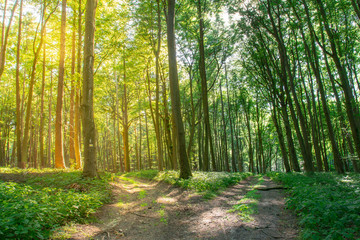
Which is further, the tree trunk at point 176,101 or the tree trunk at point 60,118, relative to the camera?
the tree trunk at point 60,118

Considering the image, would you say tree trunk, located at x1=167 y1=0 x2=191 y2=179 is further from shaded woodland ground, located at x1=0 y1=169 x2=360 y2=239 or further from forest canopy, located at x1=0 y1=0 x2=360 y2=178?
shaded woodland ground, located at x1=0 y1=169 x2=360 y2=239

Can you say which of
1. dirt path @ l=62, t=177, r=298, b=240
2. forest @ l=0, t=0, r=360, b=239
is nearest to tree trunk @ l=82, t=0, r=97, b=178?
forest @ l=0, t=0, r=360, b=239

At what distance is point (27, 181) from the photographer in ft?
23.7

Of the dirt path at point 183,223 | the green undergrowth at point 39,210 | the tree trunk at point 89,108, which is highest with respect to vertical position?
the tree trunk at point 89,108

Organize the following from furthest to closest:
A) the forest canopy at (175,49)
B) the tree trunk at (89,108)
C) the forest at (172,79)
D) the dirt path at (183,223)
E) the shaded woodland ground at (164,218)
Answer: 1. the forest canopy at (175,49)
2. the tree trunk at (89,108)
3. the forest at (172,79)
4. the dirt path at (183,223)
5. the shaded woodland ground at (164,218)

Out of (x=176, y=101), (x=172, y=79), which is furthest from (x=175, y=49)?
(x=176, y=101)

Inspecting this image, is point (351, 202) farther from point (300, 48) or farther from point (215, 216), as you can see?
point (300, 48)

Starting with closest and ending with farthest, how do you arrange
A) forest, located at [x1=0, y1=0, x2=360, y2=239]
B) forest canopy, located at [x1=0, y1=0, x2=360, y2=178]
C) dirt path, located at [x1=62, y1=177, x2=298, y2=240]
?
dirt path, located at [x1=62, y1=177, x2=298, y2=240]
forest, located at [x1=0, y1=0, x2=360, y2=239]
forest canopy, located at [x1=0, y1=0, x2=360, y2=178]

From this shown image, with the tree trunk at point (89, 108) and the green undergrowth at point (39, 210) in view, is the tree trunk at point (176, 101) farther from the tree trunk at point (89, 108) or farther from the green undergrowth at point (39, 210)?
the green undergrowth at point (39, 210)

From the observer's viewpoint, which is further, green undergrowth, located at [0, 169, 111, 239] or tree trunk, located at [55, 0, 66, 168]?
tree trunk, located at [55, 0, 66, 168]

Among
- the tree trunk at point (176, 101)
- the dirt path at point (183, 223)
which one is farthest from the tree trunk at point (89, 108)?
the tree trunk at point (176, 101)

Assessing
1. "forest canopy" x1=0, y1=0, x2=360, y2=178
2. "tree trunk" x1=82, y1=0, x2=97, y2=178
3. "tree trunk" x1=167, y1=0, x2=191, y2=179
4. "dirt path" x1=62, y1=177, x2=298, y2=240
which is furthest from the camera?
"forest canopy" x1=0, y1=0, x2=360, y2=178

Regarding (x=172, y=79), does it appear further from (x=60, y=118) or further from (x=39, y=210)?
(x=39, y=210)

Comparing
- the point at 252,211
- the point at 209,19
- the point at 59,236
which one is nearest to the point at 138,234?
Answer: the point at 59,236
